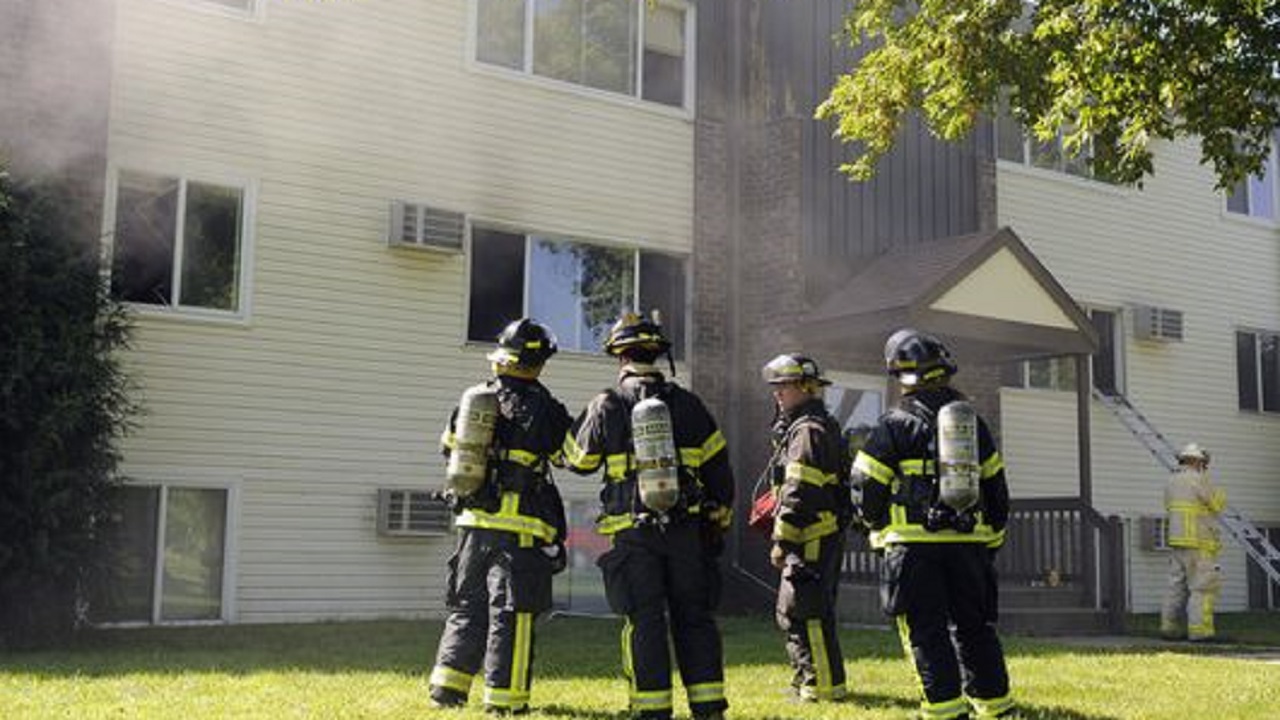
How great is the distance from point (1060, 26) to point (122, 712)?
6.35 meters

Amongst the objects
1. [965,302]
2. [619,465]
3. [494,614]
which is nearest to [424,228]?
[965,302]

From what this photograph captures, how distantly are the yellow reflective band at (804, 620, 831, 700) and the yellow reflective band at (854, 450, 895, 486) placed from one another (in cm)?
125

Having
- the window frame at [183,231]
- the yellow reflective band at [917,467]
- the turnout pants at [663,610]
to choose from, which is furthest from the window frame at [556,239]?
the yellow reflective band at [917,467]

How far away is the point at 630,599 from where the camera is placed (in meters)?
6.02

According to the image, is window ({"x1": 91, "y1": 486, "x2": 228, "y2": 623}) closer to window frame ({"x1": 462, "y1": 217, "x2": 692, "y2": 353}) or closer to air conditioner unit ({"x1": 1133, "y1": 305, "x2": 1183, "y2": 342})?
window frame ({"x1": 462, "y1": 217, "x2": 692, "y2": 353})

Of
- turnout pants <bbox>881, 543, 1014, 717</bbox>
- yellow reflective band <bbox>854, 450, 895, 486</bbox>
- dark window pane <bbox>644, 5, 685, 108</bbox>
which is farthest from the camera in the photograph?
dark window pane <bbox>644, 5, 685, 108</bbox>

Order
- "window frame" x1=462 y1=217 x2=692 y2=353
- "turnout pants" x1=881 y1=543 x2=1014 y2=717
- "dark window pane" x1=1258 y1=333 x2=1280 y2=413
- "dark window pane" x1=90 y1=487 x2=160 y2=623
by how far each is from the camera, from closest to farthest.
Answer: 1. "turnout pants" x1=881 y1=543 x2=1014 y2=717
2. "dark window pane" x1=90 y1=487 x2=160 y2=623
3. "window frame" x1=462 y1=217 x2=692 y2=353
4. "dark window pane" x1=1258 y1=333 x2=1280 y2=413

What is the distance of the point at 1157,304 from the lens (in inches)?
720

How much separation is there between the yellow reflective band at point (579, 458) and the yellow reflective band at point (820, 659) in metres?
1.70

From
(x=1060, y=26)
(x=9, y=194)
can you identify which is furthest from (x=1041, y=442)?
(x=9, y=194)

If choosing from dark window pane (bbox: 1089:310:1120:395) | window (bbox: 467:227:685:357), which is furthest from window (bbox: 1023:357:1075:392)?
window (bbox: 467:227:685:357)

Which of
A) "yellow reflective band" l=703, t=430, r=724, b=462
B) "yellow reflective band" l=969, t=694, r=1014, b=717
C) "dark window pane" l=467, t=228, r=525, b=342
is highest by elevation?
"dark window pane" l=467, t=228, r=525, b=342

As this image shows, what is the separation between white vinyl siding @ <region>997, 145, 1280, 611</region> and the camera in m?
17.0

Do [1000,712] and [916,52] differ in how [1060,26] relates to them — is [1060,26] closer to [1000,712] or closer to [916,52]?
[916,52]
